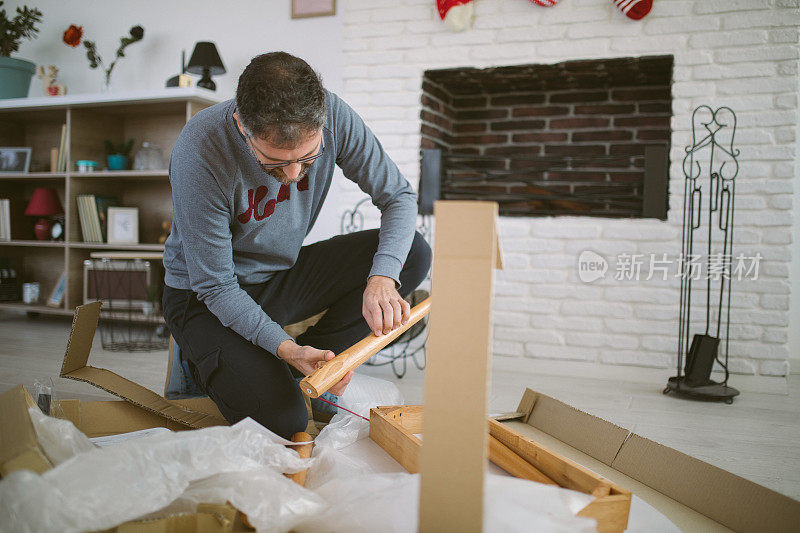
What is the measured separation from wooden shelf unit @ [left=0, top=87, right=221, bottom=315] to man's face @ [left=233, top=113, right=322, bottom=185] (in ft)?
6.43

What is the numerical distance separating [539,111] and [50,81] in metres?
2.75

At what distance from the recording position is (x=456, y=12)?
2484 mm

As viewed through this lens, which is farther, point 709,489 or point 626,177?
point 626,177

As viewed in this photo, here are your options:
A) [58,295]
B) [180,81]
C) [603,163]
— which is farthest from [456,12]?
[58,295]

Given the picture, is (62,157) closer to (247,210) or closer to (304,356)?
(247,210)

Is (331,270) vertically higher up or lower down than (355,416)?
higher up

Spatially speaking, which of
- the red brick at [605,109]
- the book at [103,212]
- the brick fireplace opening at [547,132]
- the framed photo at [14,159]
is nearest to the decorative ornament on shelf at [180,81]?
the book at [103,212]

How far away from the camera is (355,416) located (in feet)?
3.95

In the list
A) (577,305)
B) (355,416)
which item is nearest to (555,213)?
(577,305)

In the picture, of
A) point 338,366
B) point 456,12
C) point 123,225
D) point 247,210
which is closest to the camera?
point 338,366

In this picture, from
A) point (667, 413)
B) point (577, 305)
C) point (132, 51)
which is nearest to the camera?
point (667, 413)

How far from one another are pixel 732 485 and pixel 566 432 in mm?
363

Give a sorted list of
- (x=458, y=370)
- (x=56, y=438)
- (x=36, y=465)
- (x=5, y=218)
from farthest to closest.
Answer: (x=5, y=218) → (x=56, y=438) → (x=36, y=465) → (x=458, y=370)

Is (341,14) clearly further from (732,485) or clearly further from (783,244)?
(732,485)
